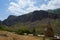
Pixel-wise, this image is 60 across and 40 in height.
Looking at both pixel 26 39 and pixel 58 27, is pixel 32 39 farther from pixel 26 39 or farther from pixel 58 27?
pixel 58 27

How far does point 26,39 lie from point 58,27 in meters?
159

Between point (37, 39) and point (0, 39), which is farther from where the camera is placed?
point (37, 39)

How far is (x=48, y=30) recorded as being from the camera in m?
56.3

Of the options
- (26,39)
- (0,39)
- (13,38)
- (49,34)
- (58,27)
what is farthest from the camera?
(58,27)

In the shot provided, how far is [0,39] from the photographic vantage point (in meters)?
29.1

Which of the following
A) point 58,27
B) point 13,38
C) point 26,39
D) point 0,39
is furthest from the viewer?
point 58,27

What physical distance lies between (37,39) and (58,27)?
15670cm

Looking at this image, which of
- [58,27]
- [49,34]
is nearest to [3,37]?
[49,34]

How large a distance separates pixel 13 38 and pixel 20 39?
2.05 m

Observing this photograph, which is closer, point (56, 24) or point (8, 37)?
point (8, 37)

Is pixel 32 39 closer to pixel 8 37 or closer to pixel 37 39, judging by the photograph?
pixel 37 39

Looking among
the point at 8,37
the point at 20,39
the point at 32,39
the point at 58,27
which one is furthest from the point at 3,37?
the point at 58,27

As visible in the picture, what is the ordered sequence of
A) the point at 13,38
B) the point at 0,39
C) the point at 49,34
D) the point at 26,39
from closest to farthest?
the point at 0,39 → the point at 13,38 → the point at 26,39 → the point at 49,34

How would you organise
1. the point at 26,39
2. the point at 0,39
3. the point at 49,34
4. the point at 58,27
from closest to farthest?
the point at 0,39 < the point at 26,39 < the point at 49,34 < the point at 58,27
